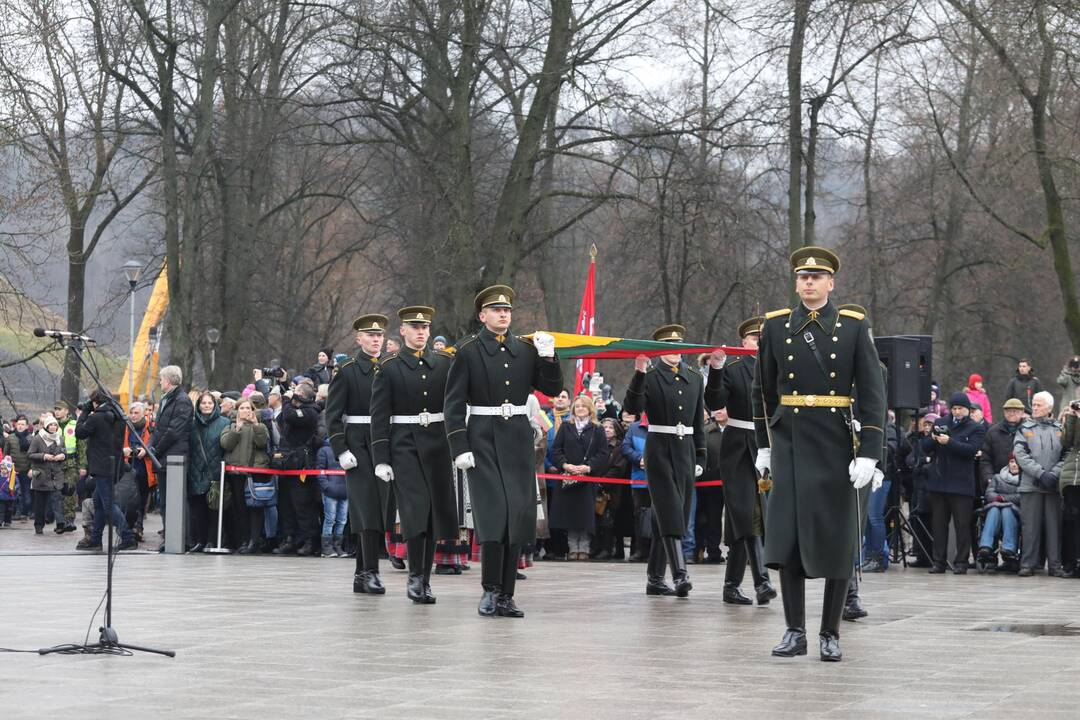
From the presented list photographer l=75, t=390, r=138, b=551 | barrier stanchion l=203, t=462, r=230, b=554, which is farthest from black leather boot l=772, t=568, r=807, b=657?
photographer l=75, t=390, r=138, b=551

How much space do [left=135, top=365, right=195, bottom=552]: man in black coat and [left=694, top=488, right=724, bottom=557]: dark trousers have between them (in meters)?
6.25

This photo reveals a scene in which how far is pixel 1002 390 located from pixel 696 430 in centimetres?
3512

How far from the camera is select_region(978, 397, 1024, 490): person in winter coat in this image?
1838 cm

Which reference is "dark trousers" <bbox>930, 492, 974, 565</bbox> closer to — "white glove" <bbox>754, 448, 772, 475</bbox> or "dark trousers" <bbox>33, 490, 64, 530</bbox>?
"white glove" <bbox>754, 448, 772, 475</bbox>

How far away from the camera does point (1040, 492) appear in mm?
17656

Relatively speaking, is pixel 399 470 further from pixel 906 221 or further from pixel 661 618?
pixel 906 221

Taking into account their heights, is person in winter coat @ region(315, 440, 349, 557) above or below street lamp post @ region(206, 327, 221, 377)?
below

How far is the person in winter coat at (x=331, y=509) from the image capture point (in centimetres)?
1950

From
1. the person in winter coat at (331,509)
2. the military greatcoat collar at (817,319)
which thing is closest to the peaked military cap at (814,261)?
the military greatcoat collar at (817,319)

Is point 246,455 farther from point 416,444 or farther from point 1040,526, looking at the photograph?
point 1040,526

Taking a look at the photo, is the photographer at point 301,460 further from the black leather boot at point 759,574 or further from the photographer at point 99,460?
the black leather boot at point 759,574

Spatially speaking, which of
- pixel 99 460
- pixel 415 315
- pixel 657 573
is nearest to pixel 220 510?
pixel 99 460

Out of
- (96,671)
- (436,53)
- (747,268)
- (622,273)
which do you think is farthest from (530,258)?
(96,671)

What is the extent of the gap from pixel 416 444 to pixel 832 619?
4547 mm
